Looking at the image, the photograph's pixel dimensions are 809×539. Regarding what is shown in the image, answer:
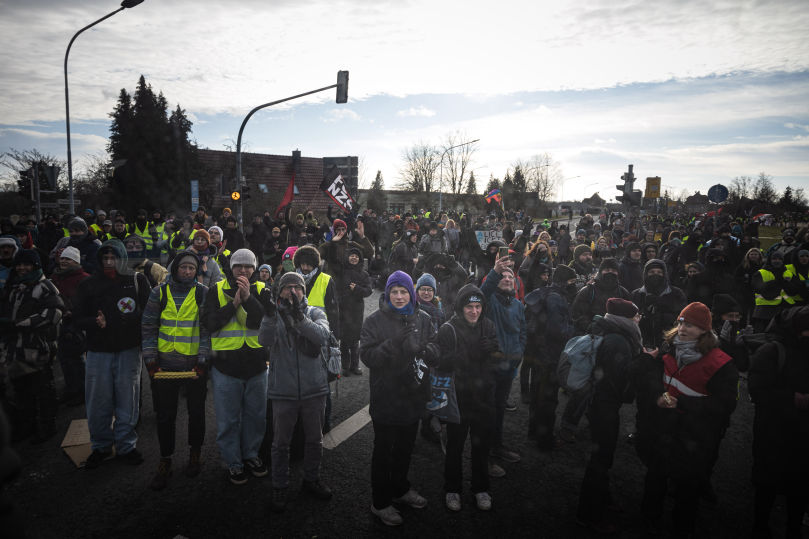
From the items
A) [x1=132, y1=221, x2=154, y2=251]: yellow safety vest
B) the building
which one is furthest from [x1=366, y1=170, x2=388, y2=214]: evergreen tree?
[x1=132, y1=221, x2=154, y2=251]: yellow safety vest

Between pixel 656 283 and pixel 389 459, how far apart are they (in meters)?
4.49

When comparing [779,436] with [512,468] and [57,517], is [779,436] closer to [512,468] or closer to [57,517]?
[512,468]

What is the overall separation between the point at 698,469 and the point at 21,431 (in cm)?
635

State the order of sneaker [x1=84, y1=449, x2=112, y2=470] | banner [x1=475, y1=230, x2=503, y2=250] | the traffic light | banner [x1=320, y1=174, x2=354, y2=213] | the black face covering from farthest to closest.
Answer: banner [x1=475, y1=230, x2=503, y2=250] < the traffic light < banner [x1=320, y1=174, x2=354, y2=213] < the black face covering < sneaker [x1=84, y1=449, x2=112, y2=470]

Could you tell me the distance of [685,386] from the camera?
3.30m

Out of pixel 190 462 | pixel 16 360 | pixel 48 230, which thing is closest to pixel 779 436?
pixel 190 462

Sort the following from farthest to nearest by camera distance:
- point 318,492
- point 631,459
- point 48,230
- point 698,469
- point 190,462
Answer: point 48,230, point 631,459, point 190,462, point 318,492, point 698,469

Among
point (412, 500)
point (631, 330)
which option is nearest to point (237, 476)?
point (412, 500)

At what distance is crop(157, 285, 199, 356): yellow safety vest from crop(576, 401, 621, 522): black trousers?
3.50 m

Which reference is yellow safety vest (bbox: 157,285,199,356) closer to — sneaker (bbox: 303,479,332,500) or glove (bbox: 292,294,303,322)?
glove (bbox: 292,294,303,322)

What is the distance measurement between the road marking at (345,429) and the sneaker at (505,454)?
154 cm

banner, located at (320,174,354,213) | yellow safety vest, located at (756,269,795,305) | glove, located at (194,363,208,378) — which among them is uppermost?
banner, located at (320,174,354,213)

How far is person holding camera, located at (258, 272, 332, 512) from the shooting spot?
3639 millimetres

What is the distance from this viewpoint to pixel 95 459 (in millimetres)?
4316
